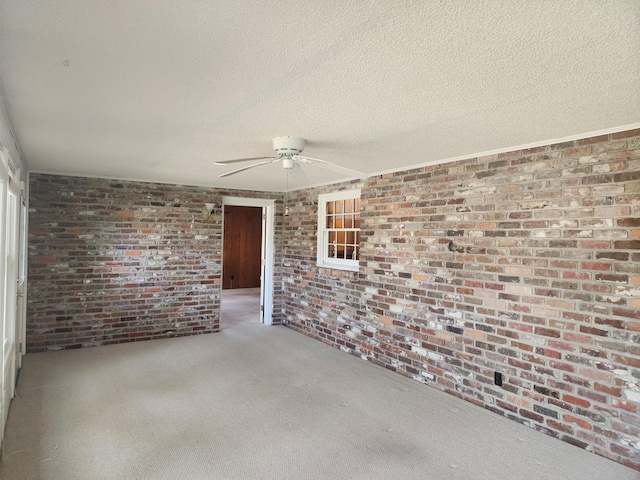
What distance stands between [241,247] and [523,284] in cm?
884

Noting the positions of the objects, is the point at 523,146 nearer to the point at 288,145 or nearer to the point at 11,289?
the point at 288,145

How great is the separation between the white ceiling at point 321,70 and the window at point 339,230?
206cm

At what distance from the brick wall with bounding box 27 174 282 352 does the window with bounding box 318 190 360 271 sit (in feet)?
5.41

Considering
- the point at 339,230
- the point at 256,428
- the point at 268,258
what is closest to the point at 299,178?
the point at 339,230

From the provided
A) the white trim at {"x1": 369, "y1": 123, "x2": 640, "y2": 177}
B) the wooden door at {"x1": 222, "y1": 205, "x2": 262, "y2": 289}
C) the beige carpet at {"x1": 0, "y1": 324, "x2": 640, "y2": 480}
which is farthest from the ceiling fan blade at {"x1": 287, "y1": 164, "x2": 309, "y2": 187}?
the wooden door at {"x1": 222, "y1": 205, "x2": 262, "y2": 289}

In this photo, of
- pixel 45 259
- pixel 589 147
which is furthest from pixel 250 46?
pixel 45 259

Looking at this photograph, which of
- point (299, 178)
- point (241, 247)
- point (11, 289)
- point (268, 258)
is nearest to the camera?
point (11, 289)

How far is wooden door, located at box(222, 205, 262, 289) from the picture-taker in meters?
10.9

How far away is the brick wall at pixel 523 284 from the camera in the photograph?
2682 mm

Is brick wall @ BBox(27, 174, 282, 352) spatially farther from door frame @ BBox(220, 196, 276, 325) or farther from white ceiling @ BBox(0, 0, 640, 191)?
white ceiling @ BBox(0, 0, 640, 191)

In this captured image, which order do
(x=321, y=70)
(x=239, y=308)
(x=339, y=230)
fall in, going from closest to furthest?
(x=321, y=70) < (x=339, y=230) < (x=239, y=308)

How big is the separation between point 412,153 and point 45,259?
474 cm

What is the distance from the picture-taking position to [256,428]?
9.95 feet

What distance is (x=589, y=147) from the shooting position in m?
2.86
